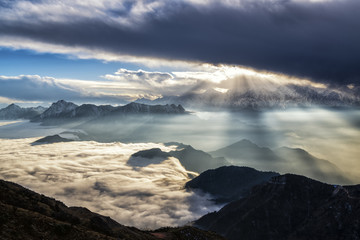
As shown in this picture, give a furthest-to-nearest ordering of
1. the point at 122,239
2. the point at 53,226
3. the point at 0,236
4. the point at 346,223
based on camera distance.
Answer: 1. the point at 346,223
2. the point at 122,239
3. the point at 53,226
4. the point at 0,236

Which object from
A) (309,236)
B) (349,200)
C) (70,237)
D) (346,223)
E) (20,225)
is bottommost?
(309,236)

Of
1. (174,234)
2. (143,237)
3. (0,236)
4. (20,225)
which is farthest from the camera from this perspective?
(174,234)

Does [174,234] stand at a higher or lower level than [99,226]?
lower

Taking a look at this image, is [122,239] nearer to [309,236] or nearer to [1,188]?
[1,188]

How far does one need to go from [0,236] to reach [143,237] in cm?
5082

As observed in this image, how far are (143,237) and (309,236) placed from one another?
6144 inches

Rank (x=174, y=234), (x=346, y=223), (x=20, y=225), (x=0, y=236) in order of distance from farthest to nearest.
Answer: (x=346, y=223), (x=174, y=234), (x=20, y=225), (x=0, y=236)

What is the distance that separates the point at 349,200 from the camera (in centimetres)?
19988

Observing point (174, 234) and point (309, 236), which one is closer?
point (174, 234)

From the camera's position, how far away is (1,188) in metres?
87.5

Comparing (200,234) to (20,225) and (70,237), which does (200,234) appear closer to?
(70,237)

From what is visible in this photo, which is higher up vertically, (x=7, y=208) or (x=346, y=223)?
(x=7, y=208)

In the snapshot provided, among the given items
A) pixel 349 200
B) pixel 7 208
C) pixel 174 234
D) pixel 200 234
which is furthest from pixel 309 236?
pixel 7 208

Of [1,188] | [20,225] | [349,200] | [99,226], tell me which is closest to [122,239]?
[99,226]
